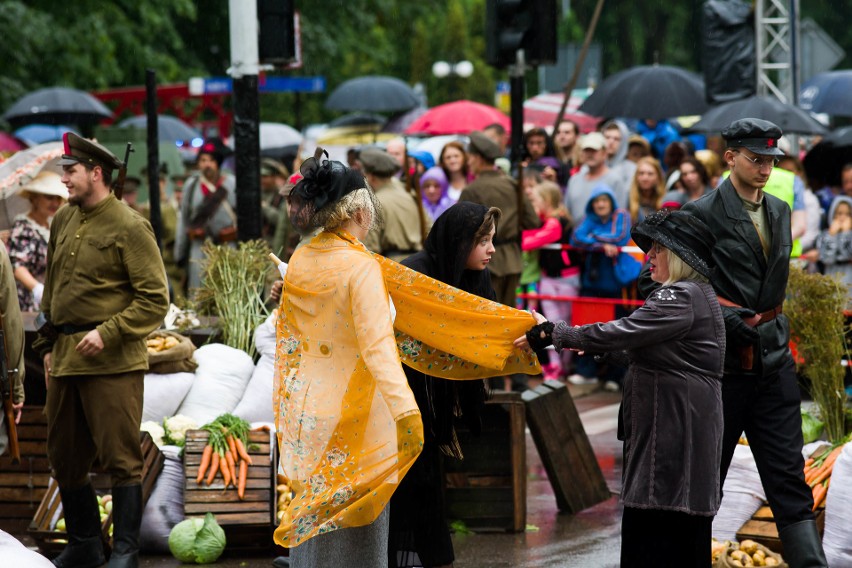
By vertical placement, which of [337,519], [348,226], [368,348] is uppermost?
[348,226]

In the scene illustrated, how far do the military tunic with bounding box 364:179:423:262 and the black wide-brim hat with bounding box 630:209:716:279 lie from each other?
599 cm

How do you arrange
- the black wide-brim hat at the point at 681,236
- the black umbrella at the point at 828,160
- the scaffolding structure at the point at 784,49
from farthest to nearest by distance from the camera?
the scaffolding structure at the point at 784,49, the black umbrella at the point at 828,160, the black wide-brim hat at the point at 681,236

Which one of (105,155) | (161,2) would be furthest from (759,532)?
(161,2)

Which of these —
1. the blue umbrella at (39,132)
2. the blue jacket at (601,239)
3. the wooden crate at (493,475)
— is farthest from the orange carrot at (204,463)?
the blue umbrella at (39,132)

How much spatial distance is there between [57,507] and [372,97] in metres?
18.4

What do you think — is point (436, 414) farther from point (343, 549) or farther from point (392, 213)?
point (392, 213)

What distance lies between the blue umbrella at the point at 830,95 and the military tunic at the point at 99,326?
1401cm

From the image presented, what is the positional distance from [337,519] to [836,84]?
16737 millimetres

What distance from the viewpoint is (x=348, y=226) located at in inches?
211

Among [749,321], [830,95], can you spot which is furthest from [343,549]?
[830,95]

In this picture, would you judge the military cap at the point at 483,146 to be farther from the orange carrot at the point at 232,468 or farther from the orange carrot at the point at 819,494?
the orange carrot at the point at 819,494

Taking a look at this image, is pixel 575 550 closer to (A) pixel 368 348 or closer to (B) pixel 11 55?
(A) pixel 368 348

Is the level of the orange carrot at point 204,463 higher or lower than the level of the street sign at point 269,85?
lower

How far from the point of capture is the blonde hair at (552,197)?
Answer: 12859 mm
